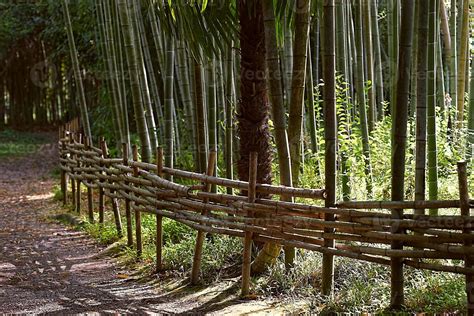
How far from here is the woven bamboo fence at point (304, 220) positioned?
302 centimetres

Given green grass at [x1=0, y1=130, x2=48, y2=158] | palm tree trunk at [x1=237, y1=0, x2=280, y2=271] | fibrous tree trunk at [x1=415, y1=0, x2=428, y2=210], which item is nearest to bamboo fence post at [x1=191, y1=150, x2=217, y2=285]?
palm tree trunk at [x1=237, y1=0, x2=280, y2=271]

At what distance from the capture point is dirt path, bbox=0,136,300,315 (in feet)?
13.1

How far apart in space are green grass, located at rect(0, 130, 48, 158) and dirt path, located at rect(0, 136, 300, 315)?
8437mm

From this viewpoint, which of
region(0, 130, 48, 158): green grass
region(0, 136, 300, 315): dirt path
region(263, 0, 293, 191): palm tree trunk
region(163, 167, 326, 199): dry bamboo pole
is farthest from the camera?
region(0, 130, 48, 158): green grass

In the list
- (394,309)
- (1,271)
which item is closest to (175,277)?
(1,271)

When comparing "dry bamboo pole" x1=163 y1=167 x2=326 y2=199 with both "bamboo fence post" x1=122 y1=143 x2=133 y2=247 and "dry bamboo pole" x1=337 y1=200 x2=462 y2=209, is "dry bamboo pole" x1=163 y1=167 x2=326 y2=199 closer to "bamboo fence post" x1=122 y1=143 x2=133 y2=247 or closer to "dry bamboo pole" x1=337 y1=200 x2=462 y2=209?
"dry bamboo pole" x1=337 y1=200 x2=462 y2=209

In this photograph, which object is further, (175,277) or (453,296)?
(175,277)

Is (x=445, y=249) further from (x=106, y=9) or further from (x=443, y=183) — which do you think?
(x=106, y=9)

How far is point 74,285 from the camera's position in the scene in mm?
4707

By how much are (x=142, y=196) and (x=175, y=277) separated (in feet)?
2.91

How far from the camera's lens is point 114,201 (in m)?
6.18

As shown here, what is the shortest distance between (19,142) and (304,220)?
1594 cm

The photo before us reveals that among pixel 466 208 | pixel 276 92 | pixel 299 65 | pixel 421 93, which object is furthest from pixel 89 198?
pixel 466 208

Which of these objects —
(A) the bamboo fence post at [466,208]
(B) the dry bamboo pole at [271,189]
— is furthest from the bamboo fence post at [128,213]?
(A) the bamboo fence post at [466,208]
